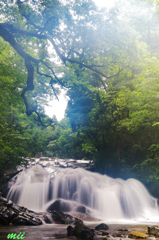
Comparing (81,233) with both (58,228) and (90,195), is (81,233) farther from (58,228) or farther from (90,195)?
(90,195)

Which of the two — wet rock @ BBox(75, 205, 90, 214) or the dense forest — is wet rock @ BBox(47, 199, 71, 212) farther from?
the dense forest

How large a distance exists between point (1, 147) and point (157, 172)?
12047mm

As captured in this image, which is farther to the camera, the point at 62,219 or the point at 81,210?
the point at 81,210

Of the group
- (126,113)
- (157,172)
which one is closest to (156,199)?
(157,172)

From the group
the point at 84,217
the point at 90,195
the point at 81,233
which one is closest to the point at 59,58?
the point at 81,233

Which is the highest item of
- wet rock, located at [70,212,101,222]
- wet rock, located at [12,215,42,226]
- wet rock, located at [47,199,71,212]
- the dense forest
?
the dense forest

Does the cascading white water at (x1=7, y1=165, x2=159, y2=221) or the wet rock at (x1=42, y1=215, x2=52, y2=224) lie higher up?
the cascading white water at (x1=7, y1=165, x2=159, y2=221)

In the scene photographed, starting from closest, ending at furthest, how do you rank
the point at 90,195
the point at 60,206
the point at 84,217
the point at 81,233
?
the point at 81,233
the point at 84,217
the point at 60,206
the point at 90,195

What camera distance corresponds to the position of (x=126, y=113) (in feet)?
60.0

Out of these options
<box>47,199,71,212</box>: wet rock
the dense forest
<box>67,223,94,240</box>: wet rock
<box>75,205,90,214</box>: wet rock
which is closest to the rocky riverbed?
<box>67,223,94,240</box>: wet rock

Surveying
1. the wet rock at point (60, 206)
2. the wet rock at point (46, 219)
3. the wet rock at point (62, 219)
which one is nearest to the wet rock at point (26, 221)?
the wet rock at point (46, 219)

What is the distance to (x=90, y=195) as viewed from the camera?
13.4m

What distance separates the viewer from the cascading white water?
11.8 m

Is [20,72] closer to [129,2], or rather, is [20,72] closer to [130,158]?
[130,158]
